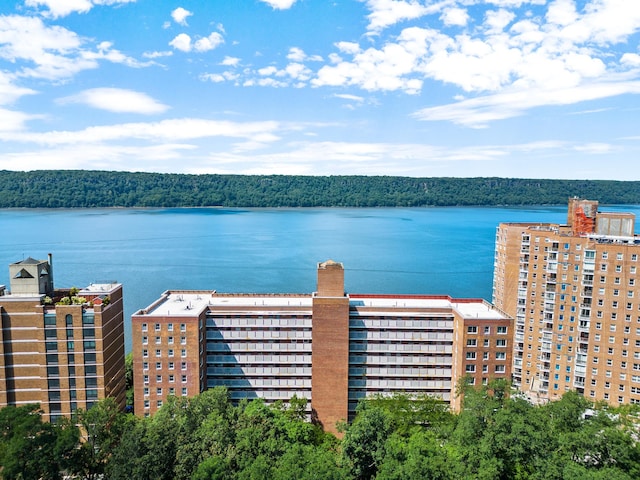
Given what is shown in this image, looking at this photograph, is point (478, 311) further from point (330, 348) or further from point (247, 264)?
point (247, 264)

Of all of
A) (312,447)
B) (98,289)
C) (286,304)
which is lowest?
(312,447)

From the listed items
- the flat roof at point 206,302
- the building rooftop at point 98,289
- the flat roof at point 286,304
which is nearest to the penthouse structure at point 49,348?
the building rooftop at point 98,289

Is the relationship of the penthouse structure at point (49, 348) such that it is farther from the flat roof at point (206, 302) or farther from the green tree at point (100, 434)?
the green tree at point (100, 434)

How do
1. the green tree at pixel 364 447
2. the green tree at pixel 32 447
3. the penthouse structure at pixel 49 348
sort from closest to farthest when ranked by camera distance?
the green tree at pixel 32 447
the green tree at pixel 364 447
the penthouse structure at pixel 49 348

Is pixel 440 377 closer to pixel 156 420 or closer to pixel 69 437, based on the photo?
pixel 156 420

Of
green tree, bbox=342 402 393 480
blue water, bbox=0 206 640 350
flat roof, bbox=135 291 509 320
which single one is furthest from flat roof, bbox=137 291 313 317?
blue water, bbox=0 206 640 350

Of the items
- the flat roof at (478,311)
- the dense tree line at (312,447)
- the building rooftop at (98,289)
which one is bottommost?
the dense tree line at (312,447)

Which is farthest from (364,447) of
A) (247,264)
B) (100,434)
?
(247,264)
